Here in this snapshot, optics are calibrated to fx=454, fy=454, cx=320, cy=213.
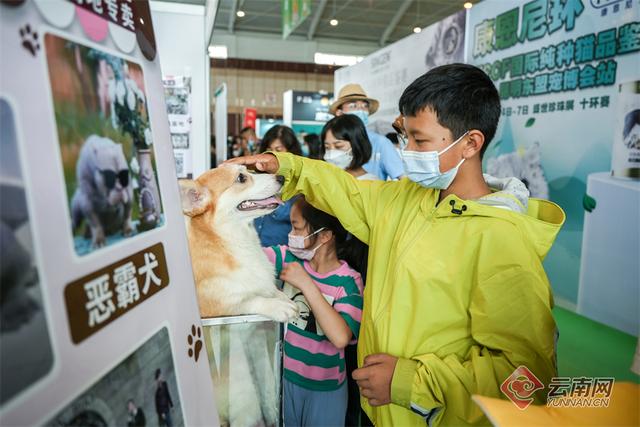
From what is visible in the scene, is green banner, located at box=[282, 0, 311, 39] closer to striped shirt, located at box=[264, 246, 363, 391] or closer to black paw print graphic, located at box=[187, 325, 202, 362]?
striped shirt, located at box=[264, 246, 363, 391]

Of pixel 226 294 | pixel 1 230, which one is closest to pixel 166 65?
pixel 226 294

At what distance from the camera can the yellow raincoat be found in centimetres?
119

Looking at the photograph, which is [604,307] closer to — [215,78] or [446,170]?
[446,170]

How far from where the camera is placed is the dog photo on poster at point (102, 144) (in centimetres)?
68

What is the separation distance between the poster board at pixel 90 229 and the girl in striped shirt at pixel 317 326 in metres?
0.79

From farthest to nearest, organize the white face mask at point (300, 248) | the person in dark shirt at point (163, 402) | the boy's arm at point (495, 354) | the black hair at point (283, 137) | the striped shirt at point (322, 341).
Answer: the black hair at point (283, 137) < the white face mask at point (300, 248) < the striped shirt at point (322, 341) < the boy's arm at point (495, 354) < the person in dark shirt at point (163, 402)

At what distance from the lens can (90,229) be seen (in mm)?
714

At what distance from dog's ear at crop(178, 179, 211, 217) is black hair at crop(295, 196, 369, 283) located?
472 mm

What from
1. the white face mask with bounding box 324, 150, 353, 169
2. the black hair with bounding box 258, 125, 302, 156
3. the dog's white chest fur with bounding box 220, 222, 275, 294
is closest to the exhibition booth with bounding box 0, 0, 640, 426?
the dog's white chest fur with bounding box 220, 222, 275, 294

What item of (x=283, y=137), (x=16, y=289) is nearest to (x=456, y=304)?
(x=16, y=289)

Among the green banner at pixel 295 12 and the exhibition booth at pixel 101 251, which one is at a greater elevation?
the green banner at pixel 295 12

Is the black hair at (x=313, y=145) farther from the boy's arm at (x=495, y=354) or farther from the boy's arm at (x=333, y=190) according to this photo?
the boy's arm at (x=495, y=354)

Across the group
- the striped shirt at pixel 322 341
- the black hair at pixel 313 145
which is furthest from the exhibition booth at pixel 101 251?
the black hair at pixel 313 145

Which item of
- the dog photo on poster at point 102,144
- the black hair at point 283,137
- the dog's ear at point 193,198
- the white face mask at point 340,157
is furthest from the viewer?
the black hair at point 283,137
